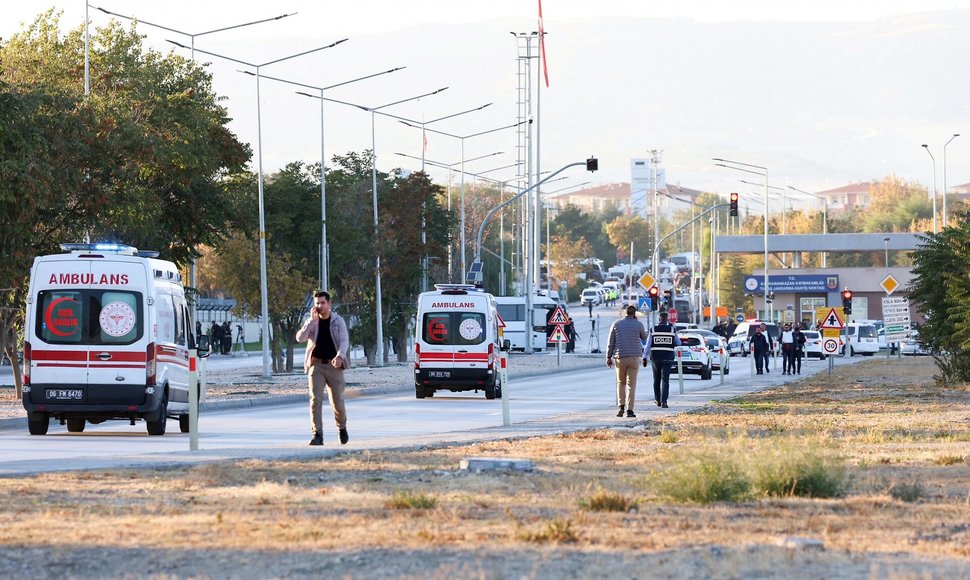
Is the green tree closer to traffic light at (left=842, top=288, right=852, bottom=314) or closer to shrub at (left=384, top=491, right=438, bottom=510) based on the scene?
traffic light at (left=842, top=288, right=852, bottom=314)

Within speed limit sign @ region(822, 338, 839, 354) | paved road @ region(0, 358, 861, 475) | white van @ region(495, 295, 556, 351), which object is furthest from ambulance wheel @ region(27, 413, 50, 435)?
white van @ region(495, 295, 556, 351)

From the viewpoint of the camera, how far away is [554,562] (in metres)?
9.77

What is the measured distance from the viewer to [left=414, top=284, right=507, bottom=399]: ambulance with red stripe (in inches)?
1467

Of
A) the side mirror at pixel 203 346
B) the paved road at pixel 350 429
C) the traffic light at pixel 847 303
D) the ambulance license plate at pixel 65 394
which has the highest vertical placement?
the traffic light at pixel 847 303

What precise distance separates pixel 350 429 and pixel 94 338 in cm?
430

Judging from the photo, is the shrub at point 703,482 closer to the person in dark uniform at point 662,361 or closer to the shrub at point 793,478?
the shrub at point 793,478

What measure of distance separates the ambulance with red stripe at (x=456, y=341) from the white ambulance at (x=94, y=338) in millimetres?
13697

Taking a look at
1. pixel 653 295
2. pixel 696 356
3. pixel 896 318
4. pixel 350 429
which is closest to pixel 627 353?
pixel 350 429

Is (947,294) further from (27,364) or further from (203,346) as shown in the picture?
(27,364)

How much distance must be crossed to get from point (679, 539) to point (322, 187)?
4402 centimetres

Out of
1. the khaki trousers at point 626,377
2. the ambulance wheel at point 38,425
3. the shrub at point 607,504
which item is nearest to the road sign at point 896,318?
the khaki trousers at point 626,377

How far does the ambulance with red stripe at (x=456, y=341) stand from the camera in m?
37.2

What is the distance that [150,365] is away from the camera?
23719mm

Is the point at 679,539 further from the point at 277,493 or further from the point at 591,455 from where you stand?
the point at 591,455
